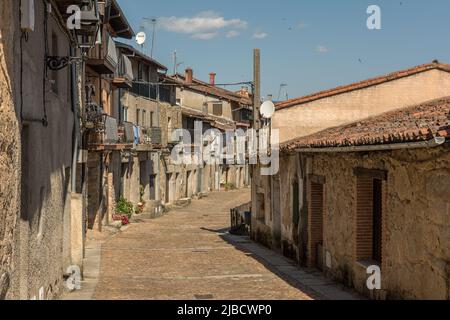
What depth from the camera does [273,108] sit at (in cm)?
2072

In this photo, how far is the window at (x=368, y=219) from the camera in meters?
12.8

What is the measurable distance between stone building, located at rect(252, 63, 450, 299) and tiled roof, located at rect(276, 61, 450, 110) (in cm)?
3

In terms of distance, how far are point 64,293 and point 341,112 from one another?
11.8m

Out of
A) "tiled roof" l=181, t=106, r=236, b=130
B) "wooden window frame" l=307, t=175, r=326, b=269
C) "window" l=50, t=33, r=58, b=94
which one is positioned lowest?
"wooden window frame" l=307, t=175, r=326, b=269

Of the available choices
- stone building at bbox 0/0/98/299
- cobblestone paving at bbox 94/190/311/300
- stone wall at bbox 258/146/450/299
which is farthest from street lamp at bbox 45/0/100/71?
stone wall at bbox 258/146/450/299

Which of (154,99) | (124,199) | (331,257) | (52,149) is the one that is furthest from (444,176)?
(154,99)

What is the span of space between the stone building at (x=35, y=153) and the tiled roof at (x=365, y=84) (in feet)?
29.0

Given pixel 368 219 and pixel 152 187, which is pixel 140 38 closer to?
pixel 152 187

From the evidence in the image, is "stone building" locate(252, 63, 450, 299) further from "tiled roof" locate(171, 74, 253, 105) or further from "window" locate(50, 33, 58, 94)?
"tiled roof" locate(171, 74, 253, 105)

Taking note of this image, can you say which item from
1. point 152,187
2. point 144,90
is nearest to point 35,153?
point 144,90

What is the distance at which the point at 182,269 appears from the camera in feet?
54.2

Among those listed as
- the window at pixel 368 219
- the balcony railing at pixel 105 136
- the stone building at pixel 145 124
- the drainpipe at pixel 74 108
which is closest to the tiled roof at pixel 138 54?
the stone building at pixel 145 124

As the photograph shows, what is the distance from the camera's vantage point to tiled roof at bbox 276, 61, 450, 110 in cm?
2053

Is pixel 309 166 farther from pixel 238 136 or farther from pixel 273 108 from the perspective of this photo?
pixel 238 136
